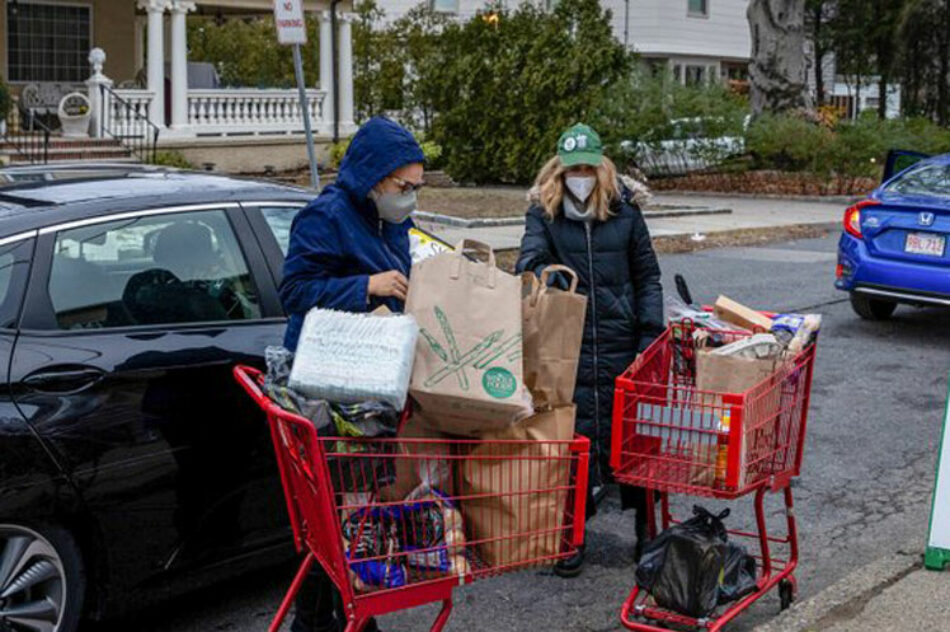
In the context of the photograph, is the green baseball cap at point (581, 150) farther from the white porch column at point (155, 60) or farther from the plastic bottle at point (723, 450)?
the white porch column at point (155, 60)

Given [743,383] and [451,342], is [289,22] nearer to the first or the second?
[743,383]

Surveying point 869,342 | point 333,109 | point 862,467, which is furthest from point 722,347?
point 333,109

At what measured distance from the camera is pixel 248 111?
24.8 meters

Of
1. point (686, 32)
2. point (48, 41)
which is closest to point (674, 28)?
point (686, 32)

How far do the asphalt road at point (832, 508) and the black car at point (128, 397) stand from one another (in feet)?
1.75

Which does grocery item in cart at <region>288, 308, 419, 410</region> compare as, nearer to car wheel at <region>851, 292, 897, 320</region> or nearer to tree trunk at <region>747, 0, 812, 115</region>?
car wheel at <region>851, 292, 897, 320</region>

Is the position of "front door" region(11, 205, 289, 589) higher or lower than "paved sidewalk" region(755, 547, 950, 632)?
higher

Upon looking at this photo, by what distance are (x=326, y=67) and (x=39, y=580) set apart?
896 inches

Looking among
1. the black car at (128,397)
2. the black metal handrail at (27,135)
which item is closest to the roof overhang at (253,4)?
the black metal handrail at (27,135)

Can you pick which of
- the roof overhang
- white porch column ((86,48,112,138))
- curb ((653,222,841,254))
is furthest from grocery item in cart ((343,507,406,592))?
the roof overhang

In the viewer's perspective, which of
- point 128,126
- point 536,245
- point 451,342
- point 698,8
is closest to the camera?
point 451,342

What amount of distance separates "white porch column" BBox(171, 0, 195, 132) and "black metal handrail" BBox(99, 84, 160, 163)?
697 mm

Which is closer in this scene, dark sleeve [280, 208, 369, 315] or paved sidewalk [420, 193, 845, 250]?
dark sleeve [280, 208, 369, 315]

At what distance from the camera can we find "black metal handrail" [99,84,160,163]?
22078 mm
